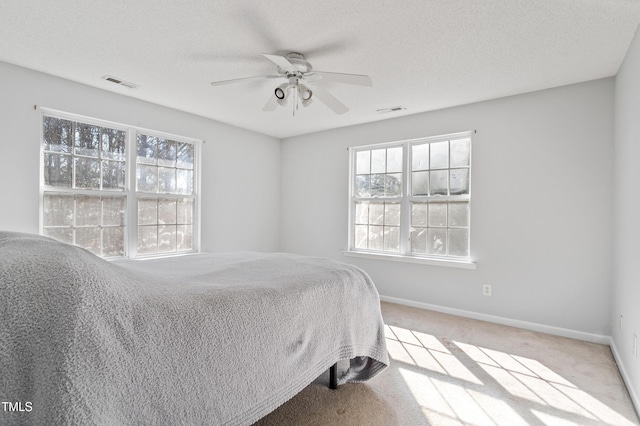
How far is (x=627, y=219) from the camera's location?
229 cm

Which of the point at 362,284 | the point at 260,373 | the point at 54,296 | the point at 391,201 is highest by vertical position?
the point at 391,201

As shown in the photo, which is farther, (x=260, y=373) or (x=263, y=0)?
(x=263, y=0)

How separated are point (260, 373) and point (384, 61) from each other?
7.89ft

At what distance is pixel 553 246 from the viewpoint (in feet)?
10.3

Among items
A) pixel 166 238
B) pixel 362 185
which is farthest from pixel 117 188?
pixel 362 185

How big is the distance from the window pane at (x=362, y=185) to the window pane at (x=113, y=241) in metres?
3.00

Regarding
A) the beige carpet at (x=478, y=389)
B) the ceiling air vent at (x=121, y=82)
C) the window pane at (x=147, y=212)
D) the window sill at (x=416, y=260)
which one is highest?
the ceiling air vent at (x=121, y=82)

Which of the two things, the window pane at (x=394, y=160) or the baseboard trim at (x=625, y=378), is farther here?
the window pane at (x=394, y=160)

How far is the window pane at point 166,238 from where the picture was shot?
382cm

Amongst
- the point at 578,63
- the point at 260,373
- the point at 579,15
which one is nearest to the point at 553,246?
the point at 578,63

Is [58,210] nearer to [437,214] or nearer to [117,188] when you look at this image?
[117,188]

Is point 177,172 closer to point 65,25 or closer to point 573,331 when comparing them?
point 65,25

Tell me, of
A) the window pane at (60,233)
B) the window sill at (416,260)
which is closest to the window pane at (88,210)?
the window pane at (60,233)

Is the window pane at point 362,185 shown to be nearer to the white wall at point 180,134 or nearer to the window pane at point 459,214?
the window pane at point 459,214
